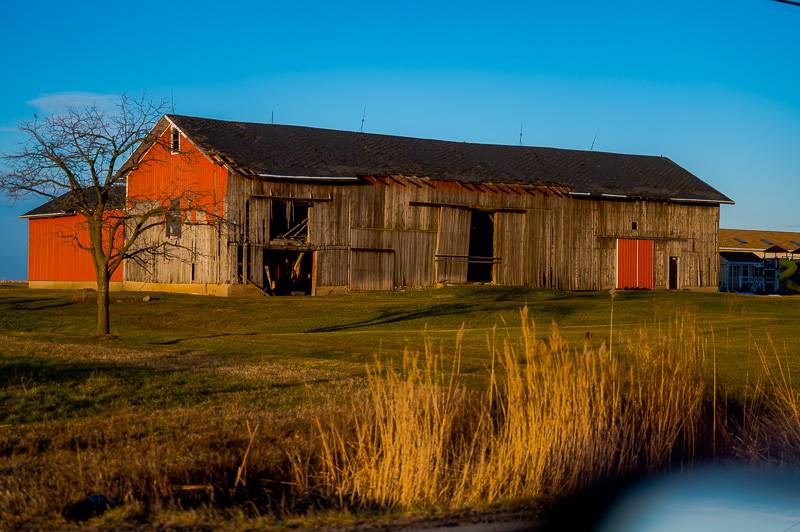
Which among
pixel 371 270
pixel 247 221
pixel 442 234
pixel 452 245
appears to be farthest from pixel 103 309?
pixel 452 245

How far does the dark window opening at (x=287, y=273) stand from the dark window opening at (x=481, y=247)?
8051mm

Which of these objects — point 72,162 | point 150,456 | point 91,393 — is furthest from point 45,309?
point 150,456

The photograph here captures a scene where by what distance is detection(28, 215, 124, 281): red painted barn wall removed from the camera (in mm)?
52844

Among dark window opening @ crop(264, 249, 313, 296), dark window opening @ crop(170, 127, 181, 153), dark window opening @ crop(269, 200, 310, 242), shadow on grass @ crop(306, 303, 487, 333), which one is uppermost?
dark window opening @ crop(170, 127, 181, 153)

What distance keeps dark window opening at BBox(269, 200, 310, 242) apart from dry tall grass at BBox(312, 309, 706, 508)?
106ft

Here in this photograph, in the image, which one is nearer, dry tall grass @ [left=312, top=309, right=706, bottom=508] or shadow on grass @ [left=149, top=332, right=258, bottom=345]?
dry tall grass @ [left=312, top=309, right=706, bottom=508]

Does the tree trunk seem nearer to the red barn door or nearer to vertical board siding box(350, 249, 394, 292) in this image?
vertical board siding box(350, 249, 394, 292)

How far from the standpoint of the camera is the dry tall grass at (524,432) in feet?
30.7

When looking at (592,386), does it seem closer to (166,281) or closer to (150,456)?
(150,456)

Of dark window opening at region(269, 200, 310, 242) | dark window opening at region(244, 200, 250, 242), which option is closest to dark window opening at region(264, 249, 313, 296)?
dark window opening at region(269, 200, 310, 242)

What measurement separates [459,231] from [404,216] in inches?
118

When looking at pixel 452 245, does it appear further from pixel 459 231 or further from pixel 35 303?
pixel 35 303

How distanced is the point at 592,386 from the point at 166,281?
36945mm

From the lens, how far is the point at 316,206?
146 ft
